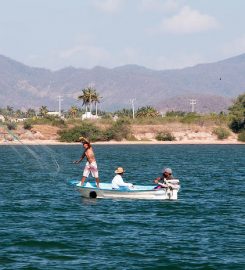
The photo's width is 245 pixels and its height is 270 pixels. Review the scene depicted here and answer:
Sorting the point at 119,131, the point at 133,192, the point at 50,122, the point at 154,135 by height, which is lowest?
the point at 133,192

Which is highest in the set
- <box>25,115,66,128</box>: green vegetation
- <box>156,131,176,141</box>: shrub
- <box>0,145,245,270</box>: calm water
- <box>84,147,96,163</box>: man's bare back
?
<box>25,115,66,128</box>: green vegetation

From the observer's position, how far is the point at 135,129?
168625 mm

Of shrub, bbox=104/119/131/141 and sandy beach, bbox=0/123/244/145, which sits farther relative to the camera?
shrub, bbox=104/119/131/141

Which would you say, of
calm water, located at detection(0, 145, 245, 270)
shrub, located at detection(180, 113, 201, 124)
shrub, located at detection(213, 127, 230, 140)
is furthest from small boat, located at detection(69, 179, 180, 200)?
shrub, located at detection(180, 113, 201, 124)

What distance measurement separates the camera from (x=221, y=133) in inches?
6501

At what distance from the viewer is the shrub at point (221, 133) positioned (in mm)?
165375

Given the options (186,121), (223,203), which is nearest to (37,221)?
(223,203)

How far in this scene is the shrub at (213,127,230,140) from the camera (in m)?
165

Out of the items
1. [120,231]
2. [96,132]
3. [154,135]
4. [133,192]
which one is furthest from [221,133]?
[120,231]

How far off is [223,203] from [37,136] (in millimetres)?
125488

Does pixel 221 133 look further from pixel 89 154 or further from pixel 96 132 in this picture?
pixel 89 154

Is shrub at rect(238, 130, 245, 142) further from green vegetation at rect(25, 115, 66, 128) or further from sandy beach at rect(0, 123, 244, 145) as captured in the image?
green vegetation at rect(25, 115, 66, 128)

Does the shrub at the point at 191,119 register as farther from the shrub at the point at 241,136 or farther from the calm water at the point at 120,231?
the calm water at the point at 120,231

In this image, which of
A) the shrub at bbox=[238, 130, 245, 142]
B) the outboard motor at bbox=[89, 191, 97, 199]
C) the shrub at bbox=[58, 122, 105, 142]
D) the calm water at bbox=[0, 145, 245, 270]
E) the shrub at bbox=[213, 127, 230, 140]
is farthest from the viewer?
the shrub at bbox=[213, 127, 230, 140]
